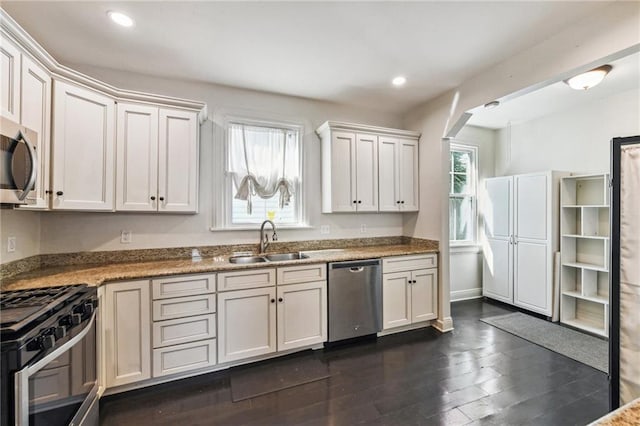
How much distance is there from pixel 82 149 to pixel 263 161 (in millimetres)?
1631

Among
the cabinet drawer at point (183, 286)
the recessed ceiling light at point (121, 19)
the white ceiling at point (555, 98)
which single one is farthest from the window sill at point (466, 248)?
the recessed ceiling light at point (121, 19)

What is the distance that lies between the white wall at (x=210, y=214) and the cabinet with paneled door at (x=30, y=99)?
0.64 meters

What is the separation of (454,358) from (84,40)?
14.1 feet

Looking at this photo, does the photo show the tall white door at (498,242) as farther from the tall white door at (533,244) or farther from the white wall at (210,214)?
the white wall at (210,214)

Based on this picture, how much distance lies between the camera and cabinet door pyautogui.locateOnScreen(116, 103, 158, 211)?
7.87 ft

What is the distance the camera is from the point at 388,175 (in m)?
3.59

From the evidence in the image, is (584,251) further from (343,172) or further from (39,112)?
(39,112)

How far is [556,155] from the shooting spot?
396cm

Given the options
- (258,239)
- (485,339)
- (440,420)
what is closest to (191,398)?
(258,239)

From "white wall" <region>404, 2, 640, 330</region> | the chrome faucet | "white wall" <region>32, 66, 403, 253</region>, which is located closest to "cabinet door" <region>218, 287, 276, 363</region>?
the chrome faucet

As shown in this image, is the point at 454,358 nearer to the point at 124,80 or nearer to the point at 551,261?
the point at 551,261

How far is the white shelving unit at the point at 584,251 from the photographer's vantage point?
3314 millimetres

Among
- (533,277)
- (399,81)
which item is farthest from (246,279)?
(533,277)

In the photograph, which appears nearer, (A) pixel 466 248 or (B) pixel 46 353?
(B) pixel 46 353
